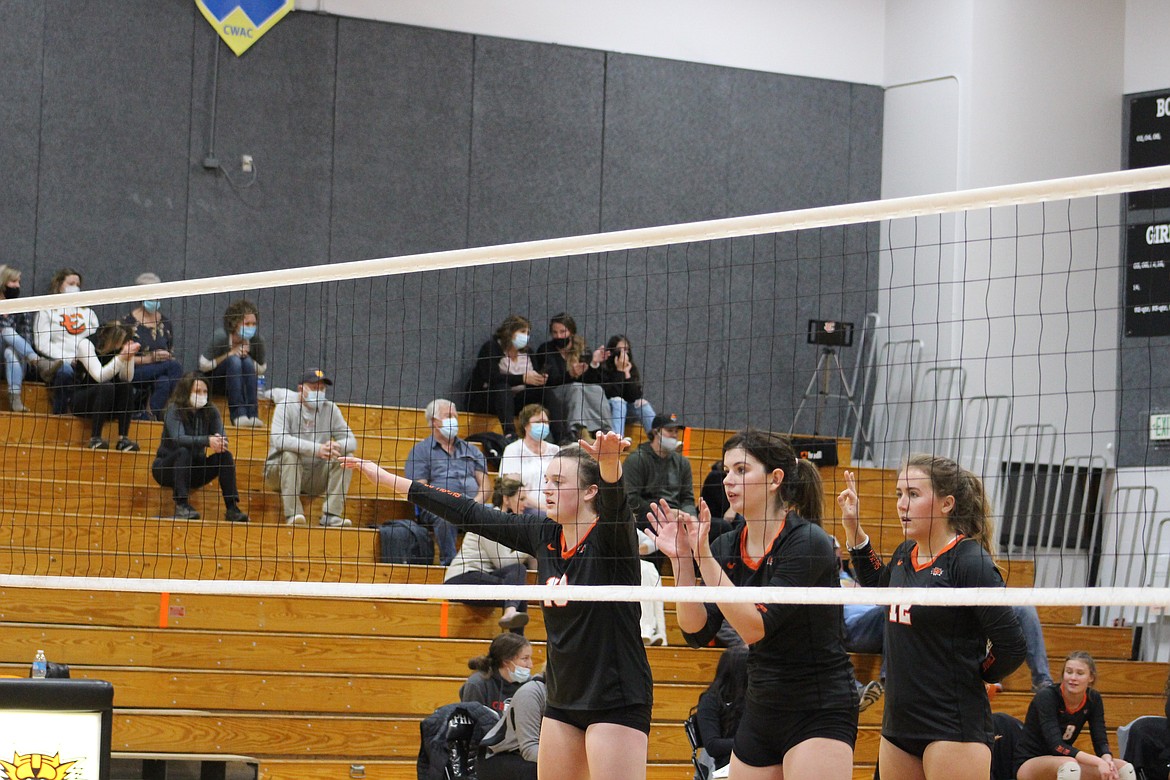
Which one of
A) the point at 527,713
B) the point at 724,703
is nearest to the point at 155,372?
the point at 527,713

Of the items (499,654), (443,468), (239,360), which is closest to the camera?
(499,654)

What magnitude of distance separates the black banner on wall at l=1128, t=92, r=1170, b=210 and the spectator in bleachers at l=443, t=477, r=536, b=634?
694 centimetres

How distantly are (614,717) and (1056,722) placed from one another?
4.75m

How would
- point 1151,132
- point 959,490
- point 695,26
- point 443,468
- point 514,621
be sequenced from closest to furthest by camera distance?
point 959,490
point 514,621
point 443,468
point 1151,132
point 695,26

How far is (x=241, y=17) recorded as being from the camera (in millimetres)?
12828

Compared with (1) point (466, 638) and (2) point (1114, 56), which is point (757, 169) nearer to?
(2) point (1114, 56)

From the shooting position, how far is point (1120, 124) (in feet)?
46.2

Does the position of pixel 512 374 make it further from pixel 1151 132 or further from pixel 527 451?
pixel 1151 132

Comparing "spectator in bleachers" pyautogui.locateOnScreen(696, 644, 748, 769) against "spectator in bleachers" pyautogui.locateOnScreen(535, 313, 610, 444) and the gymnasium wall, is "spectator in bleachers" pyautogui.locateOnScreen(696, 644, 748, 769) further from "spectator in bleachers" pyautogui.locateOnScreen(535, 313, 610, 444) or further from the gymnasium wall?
the gymnasium wall

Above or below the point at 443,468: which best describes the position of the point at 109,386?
above

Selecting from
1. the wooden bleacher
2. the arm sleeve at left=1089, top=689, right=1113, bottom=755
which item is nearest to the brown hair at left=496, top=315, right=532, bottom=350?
the wooden bleacher

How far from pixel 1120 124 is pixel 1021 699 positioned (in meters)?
6.96

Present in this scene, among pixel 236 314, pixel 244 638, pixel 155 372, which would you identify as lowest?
pixel 244 638

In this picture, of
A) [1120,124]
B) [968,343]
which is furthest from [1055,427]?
[1120,124]
